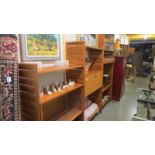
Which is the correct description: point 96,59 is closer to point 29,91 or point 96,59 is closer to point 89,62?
point 89,62

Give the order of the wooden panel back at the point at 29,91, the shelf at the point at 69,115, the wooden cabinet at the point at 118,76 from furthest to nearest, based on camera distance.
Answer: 1. the wooden cabinet at the point at 118,76
2. the shelf at the point at 69,115
3. the wooden panel back at the point at 29,91

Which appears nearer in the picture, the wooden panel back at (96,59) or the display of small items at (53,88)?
the display of small items at (53,88)

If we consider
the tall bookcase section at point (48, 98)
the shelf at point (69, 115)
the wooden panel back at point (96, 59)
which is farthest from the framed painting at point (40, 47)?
the wooden panel back at point (96, 59)

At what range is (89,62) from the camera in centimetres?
310

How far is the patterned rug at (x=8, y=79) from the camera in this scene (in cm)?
115

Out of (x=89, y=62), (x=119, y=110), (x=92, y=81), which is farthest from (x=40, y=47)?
(x=119, y=110)

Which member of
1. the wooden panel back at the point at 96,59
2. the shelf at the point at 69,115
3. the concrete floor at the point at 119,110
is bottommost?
the concrete floor at the point at 119,110

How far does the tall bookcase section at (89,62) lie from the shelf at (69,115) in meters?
0.29

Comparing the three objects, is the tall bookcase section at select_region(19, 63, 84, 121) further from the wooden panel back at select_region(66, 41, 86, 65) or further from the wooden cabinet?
the wooden cabinet

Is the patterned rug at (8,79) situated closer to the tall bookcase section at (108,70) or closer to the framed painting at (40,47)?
the framed painting at (40,47)

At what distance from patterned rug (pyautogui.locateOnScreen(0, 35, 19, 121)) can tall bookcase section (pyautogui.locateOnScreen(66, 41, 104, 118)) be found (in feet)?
3.52

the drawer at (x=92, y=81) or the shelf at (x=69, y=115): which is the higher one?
the drawer at (x=92, y=81)
